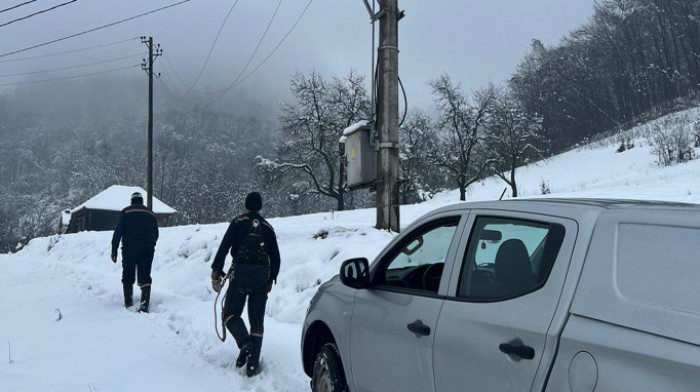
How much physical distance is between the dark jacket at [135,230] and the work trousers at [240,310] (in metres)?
3.80

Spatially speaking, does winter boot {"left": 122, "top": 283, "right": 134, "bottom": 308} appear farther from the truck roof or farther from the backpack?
the truck roof

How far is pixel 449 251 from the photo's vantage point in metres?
2.68

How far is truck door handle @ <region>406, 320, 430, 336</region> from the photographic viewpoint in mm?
2559

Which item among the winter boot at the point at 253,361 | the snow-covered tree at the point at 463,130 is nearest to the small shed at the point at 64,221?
the snow-covered tree at the point at 463,130

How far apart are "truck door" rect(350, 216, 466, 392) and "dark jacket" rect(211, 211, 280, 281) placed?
2.05 meters

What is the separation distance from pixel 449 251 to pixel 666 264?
1.15 metres

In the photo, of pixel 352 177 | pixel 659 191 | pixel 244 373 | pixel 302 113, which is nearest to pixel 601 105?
pixel 302 113

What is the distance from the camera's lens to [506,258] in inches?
93.0

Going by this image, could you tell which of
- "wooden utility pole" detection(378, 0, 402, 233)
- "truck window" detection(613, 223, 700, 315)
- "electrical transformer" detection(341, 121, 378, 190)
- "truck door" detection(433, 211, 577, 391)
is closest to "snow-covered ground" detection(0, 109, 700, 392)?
"wooden utility pole" detection(378, 0, 402, 233)

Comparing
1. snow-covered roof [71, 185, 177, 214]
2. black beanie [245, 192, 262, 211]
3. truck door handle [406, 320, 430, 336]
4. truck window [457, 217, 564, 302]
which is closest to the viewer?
truck window [457, 217, 564, 302]

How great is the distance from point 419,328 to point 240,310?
296 centimetres

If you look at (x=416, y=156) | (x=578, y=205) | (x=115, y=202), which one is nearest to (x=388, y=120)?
(x=578, y=205)

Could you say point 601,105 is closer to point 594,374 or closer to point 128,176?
point 594,374

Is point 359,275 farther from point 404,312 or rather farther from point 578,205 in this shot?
point 578,205
